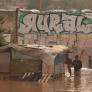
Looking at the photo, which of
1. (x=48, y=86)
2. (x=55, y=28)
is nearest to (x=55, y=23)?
(x=55, y=28)

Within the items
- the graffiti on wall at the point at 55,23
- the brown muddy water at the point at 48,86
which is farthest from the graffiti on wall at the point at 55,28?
the brown muddy water at the point at 48,86

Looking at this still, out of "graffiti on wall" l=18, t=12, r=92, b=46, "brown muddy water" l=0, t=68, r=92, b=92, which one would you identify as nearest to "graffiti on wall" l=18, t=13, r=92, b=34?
"graffiti on wall" l=18, t=12, r=92, b=46

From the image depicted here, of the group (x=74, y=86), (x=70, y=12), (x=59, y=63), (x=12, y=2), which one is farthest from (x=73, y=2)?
(x=74, y=86)

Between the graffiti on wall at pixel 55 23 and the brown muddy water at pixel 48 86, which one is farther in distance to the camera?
the graffiti on wall at pixel 55 23

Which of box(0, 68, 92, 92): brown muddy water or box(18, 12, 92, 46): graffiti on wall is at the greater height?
box(18, 12, 92, 46): graffiti on wall

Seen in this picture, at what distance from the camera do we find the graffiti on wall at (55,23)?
37.7m

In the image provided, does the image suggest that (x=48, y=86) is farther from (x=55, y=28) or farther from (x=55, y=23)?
(x=55, y=23)

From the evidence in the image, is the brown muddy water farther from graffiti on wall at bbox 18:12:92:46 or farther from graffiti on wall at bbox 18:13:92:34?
graffiti on wall at bbox 18:13:92:34

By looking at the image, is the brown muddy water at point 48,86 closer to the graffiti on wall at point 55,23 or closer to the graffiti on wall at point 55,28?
the graffiti on wall at point 55,28

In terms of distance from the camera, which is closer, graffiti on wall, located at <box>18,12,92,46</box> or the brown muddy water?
the brown muddy water

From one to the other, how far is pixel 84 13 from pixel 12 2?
12018 mm

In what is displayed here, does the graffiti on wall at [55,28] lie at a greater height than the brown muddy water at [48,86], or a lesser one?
Answer: greater

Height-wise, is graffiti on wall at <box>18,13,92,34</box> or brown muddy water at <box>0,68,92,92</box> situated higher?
graffiti on wall at <box>18,13,92,34</box>

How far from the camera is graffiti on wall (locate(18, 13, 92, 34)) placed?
37.7 metres
